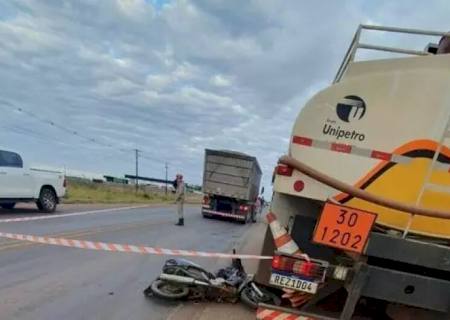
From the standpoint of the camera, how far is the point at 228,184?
2745 cm

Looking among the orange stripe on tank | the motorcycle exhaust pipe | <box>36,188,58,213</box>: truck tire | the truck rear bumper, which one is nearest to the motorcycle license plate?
the orange stripe on tank

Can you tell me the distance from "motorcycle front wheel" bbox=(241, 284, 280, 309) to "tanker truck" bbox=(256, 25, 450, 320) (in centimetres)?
114

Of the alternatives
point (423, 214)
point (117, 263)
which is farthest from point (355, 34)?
point (117, 263)

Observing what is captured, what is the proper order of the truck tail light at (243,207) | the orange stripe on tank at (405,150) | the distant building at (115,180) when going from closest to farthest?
the orange stripe on tank at (405,150)
the truck tail light at (243,207)
the distant building at (115,180)

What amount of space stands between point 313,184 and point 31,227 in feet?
35.0

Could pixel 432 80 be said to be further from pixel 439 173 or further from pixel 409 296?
pixel 409 296

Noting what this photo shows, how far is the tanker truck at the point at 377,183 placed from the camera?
4.48 meters

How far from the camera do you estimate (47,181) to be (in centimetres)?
1848

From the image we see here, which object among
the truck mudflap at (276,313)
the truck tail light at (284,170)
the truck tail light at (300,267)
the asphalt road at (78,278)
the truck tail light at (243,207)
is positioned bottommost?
the asphalt road at (78,278)

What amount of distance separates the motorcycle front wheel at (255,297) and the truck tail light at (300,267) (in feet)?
5.23

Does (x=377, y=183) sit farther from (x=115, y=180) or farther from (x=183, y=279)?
(x=115, y=180)

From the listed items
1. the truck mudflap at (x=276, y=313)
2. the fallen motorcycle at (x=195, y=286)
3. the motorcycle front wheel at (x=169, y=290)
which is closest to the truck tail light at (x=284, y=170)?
the truck mudflap at (x=276, y=313)

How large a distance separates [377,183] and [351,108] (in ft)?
2.49

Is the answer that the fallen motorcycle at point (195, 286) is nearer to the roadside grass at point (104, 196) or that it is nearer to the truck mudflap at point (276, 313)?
the truck mudflap at point (276, 313)
